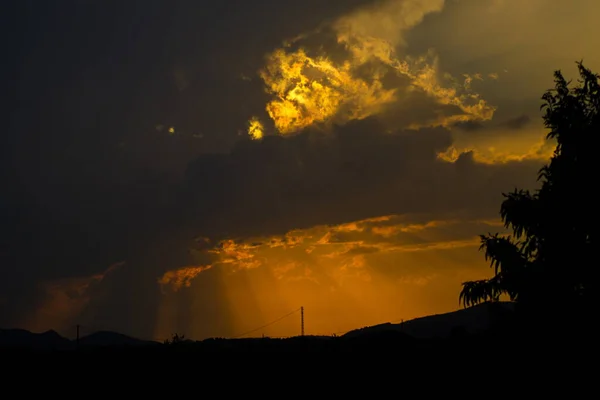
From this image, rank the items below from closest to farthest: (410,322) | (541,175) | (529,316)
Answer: (529,316) → (541,175) → (410,322)

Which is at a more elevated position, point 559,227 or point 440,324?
point 440,324

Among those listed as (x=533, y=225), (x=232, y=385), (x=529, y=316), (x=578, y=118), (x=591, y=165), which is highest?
(x=578, y=118)

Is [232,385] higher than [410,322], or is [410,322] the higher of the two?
[410,322]

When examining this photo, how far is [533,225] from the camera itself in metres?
25.0

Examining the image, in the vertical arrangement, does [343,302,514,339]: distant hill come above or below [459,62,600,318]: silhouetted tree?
above

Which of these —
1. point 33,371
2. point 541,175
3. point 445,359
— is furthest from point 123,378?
point 541,175

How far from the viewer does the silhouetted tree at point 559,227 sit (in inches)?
941

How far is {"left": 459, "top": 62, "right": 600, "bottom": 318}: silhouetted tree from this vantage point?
941 inches

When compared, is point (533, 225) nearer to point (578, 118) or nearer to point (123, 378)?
point (578, 118)

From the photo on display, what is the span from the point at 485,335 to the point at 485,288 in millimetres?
1729

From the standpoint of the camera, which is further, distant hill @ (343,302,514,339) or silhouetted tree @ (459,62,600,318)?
distant hill @ (343,302,514,339)

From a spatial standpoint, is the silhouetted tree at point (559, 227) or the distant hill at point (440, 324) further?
the distant hill at point (440, 324)

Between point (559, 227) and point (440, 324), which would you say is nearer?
point (559, 227)

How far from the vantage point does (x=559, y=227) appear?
79.8 ft
